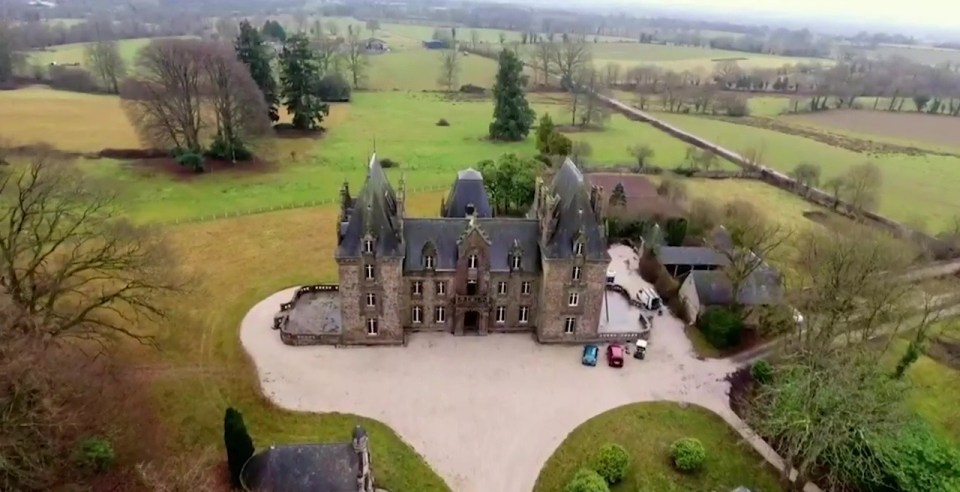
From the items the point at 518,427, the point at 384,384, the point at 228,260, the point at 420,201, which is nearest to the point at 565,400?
the point at 518,427

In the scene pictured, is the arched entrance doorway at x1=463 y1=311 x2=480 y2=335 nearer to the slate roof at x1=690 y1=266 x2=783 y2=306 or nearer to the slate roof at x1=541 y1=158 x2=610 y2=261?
the slate roof at x1=541 y1=158 x2=610 y2=261

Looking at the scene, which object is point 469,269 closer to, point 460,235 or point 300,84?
point 460,235

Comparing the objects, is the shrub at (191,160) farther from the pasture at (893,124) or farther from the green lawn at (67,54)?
the pasture at (893,124)

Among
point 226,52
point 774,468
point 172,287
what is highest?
point 226,52

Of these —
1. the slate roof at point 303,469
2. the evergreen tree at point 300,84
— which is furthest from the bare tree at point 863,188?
the evergreen tree at point 300,84

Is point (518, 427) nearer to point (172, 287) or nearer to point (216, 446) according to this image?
point (216, 446)

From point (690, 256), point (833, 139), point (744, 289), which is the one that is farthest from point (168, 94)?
point (833, 139)
